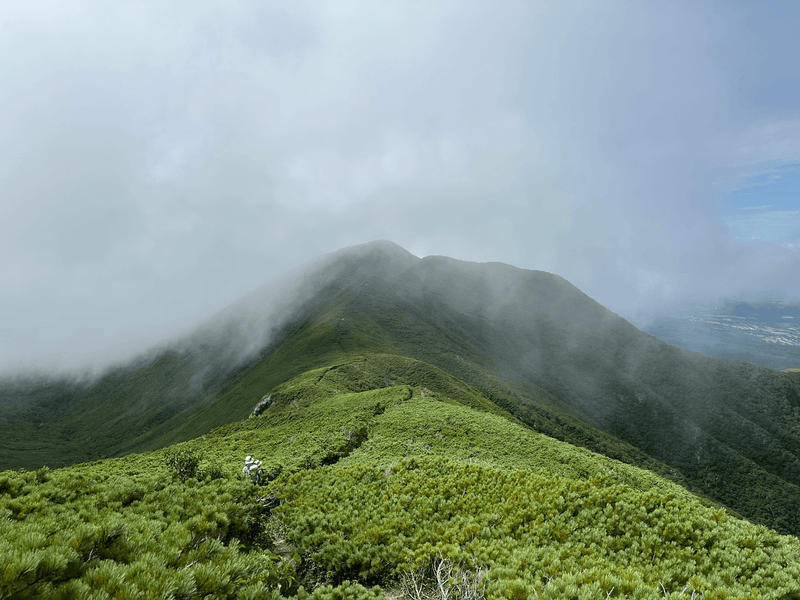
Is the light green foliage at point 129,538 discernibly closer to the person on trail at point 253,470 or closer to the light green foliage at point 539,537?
the light green foliage at point 539,537

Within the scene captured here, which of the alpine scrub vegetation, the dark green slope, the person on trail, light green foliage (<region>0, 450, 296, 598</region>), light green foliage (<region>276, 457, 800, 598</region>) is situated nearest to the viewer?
light green foliage (<region>0, 450, 296, 598</region>)

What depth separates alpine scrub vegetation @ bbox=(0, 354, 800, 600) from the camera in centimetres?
664

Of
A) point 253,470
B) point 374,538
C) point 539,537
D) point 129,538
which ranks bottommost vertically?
point 253,470

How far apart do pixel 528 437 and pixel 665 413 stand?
201038 mm

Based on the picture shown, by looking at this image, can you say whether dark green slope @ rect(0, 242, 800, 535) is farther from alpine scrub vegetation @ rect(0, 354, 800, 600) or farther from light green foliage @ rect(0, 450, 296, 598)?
light green foliage @ rect(0, 450, 296, 598)

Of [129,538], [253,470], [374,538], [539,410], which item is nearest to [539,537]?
[374,538]

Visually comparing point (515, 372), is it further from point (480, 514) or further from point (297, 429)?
point (480, 514)

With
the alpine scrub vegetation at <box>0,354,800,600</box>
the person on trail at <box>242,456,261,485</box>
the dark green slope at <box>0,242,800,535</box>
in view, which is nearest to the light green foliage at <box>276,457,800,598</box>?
the alpine scrub vegetation at <box>0,354,800,600</box>

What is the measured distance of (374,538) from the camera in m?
11.6

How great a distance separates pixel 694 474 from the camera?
13562 centimetres

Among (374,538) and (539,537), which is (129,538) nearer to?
(374,538)

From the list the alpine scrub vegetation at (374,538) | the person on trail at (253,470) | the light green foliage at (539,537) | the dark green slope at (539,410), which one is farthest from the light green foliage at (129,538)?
the dark green slope at (539,410)

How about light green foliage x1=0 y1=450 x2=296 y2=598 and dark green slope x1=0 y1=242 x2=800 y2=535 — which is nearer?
light green foliage x1=0 y1=450 x2=296 y2=598

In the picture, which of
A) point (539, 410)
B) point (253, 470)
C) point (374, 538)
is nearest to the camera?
point (374, 538)
